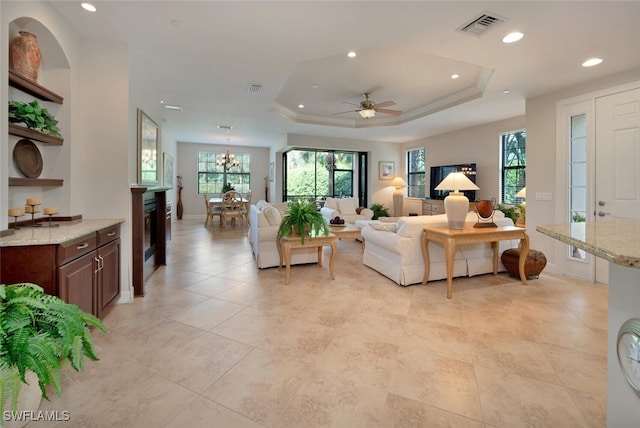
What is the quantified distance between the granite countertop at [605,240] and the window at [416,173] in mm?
7234

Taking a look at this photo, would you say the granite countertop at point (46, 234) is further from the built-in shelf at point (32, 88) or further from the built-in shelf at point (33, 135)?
the built-in shelf at point (32, 88)

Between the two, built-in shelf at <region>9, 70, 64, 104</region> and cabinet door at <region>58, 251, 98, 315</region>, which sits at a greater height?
built-in shelf at <region>9, 70, 64, 104</region>

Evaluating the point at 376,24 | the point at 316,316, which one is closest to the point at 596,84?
the point at 376,24

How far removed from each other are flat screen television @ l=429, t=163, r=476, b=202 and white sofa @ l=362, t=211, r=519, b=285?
8.93ft

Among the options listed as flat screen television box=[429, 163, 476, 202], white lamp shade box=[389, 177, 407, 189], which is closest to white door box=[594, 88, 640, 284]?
flat screen television box=[429, 163, 476, 202]

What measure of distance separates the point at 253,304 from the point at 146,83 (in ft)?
10.2

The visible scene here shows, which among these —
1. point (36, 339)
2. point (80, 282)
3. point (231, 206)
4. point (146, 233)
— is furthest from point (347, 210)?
point (36, 339)

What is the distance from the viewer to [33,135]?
223cm

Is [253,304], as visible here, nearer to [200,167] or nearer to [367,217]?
[367,217]

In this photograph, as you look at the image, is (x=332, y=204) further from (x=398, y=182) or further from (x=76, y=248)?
(x=76, y=248)

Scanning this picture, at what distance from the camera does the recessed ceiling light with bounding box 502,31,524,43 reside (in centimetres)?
268

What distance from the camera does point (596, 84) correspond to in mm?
3641

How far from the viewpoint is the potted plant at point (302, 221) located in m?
3.71

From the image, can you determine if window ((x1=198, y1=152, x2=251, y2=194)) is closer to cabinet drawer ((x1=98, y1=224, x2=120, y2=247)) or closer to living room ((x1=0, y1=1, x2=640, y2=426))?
living room ((x1=0, y1=1, x2=640, y2=426))
